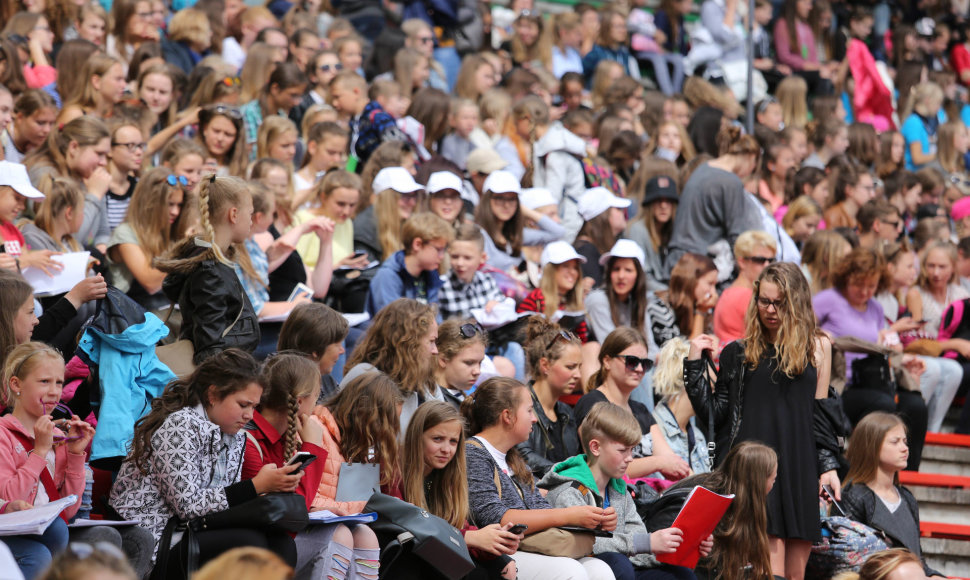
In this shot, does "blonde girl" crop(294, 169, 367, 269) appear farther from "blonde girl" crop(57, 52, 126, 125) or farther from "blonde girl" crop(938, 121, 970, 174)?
"blonde girl" crop(938, 121, 970, 174)

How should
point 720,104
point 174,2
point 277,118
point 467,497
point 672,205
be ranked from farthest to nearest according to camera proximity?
point 720,104 → point 174,2 → point 672,205 → point 277,118 → point 467,497

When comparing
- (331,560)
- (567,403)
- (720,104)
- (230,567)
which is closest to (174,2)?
(720,104)

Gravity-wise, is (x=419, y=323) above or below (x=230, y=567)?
below

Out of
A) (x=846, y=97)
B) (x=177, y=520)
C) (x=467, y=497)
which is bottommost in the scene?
(x=846, y=97)

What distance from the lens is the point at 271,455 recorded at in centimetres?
530

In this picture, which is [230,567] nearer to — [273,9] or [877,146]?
[273,9]

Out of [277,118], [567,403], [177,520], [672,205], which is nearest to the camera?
[177,520]

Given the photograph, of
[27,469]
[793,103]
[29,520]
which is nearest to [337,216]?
[27,469]

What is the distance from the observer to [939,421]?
9.62 meters

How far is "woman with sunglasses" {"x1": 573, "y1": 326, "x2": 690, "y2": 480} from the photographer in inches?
277

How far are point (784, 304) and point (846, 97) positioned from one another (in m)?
10.8

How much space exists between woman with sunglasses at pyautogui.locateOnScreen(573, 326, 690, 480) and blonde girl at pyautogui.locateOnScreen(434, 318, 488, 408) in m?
0.78

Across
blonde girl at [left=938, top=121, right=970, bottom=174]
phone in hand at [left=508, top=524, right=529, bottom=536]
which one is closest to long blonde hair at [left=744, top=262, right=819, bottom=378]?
phone in hand at [left=508, top=524, right=529, bottom=536]

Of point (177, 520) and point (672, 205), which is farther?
point (672, 205)
